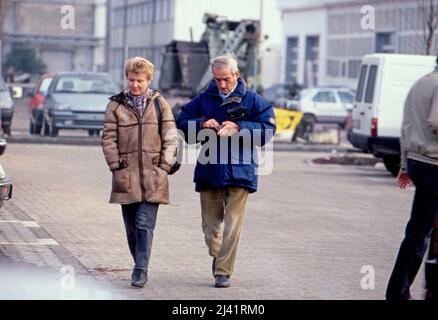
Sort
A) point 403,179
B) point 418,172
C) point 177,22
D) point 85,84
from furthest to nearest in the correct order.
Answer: point 177,22, point 85,84, point 403,179, point 418,172

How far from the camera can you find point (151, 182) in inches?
405

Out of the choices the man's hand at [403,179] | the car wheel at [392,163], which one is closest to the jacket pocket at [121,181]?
the man's hand at [403,179]

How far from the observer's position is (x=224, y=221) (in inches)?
416

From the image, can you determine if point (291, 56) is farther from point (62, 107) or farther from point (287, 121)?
point (62, 107)

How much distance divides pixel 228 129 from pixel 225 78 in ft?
1.39

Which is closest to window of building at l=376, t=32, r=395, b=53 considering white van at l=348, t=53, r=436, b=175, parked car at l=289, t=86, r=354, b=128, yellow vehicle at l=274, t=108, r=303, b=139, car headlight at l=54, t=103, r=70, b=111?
parked car at l=289, t=86, r=354, b=128

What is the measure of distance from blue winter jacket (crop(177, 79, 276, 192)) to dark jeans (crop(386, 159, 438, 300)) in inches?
56.6

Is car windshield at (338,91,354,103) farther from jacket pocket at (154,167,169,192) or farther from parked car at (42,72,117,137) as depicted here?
jacket pocket at (154,167,169,192)

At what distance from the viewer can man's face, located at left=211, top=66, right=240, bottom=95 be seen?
34.1 ft

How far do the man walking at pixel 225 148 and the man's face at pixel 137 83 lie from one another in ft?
1.42

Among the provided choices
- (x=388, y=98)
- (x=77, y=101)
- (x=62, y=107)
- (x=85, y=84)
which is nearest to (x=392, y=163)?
(x=388, y=98)

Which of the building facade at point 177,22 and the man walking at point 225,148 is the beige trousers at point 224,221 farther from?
the building facade at point 177,22

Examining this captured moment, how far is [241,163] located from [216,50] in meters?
28.3
